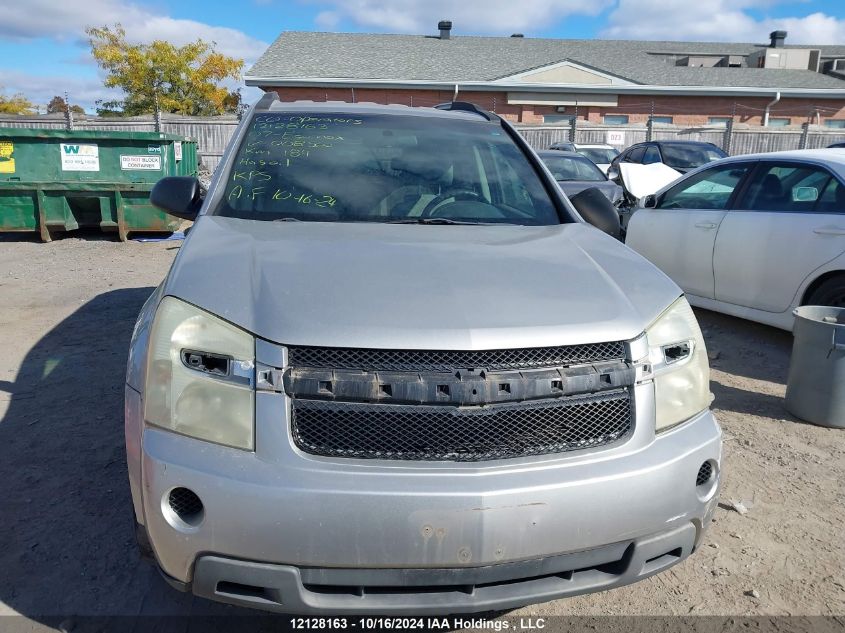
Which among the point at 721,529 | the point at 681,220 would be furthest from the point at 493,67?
the point at 721,529

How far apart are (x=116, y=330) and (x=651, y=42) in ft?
149

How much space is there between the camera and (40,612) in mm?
2416

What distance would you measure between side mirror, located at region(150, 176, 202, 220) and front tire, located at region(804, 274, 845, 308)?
4438mm

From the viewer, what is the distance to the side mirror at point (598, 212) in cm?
333

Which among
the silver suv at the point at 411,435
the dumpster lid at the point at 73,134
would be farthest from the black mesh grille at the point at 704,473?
the dumpster lid at the point at 73,134

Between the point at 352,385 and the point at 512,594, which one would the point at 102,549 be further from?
the point at 512,594

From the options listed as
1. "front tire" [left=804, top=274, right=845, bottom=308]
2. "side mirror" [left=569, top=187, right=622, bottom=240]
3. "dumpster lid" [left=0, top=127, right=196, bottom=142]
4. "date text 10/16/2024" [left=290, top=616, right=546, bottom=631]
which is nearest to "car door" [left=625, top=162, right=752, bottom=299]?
"front tire" [left=804, top=274, right=845, bottom=308]

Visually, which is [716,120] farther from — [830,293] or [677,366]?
[677,366]

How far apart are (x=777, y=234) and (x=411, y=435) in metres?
4.55

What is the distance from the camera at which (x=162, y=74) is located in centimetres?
3953

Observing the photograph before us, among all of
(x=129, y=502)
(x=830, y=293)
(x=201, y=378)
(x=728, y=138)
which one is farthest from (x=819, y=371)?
(x=728, y=138)

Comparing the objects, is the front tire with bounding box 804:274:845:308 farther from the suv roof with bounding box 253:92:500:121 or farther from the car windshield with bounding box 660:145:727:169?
the car windshield with bounding box 660:145:727:169

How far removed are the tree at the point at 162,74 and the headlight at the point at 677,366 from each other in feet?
136

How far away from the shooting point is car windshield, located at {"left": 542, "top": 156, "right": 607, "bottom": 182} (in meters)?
11.9
